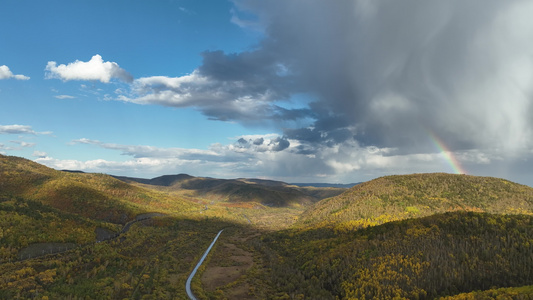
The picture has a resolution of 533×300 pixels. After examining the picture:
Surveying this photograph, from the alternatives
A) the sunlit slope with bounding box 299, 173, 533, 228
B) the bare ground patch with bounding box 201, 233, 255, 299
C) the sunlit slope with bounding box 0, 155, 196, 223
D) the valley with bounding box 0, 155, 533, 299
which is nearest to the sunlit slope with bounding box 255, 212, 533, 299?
the valley with bounding box 0, 155, 533, 299

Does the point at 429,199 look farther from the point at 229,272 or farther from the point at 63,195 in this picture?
the point at 63,195

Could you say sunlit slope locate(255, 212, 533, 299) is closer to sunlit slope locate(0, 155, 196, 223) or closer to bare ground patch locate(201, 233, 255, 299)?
bare ground patch locate(201, 233, 255, 299)

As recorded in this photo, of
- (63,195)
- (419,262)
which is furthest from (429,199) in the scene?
(63,195)

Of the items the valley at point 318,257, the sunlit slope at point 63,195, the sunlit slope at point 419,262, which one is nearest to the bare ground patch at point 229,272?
the valley at point 318,257

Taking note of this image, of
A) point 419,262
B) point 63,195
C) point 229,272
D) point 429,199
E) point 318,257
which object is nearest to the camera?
point 419,262

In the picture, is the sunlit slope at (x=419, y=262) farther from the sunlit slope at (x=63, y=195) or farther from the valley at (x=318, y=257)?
the sunlit slope at (x=63, y=195)

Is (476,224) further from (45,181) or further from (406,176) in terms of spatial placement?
(45,181)

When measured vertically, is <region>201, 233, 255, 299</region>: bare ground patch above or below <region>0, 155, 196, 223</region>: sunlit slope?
below

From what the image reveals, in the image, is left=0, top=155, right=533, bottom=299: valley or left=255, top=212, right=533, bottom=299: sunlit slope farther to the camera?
left=0, top=155, right=533, bottom=299: valley

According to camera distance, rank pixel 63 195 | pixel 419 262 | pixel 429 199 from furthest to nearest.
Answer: pixel 63 195
pixel 429 199
pixel 419 262
